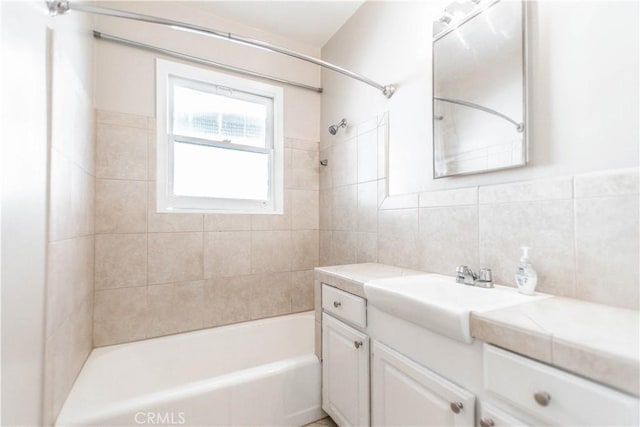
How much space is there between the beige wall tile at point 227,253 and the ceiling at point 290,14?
5.24 ft

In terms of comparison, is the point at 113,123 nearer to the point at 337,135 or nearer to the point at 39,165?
the point at 39,165

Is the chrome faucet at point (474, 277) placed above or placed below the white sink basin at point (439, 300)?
above

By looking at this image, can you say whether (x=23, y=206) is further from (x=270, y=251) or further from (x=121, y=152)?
(x=270, y=251)

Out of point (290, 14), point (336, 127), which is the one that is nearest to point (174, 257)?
point (336, 127)

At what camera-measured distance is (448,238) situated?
1.34 metres

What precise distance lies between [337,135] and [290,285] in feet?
4.16

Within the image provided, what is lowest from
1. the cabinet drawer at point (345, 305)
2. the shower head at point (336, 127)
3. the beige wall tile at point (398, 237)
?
the cabinet drawer at point (345, 305)

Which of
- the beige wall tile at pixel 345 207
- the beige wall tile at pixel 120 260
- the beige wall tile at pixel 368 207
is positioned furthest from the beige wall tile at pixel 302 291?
the beige wall tile at pixel 120 260

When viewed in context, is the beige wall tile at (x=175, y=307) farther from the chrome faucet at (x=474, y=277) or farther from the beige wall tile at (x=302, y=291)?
the chrome faucet at (x=474, y=277)

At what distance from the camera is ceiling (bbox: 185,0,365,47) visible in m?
1.99

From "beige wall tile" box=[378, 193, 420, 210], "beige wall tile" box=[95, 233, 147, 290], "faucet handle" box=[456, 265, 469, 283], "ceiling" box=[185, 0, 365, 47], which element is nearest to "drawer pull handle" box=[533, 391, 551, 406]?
"faucet handle" box=[456, 265, 469, 283]

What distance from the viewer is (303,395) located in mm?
1535

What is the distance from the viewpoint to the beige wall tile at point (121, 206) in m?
1.73

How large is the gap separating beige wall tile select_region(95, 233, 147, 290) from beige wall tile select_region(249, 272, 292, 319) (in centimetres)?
76
